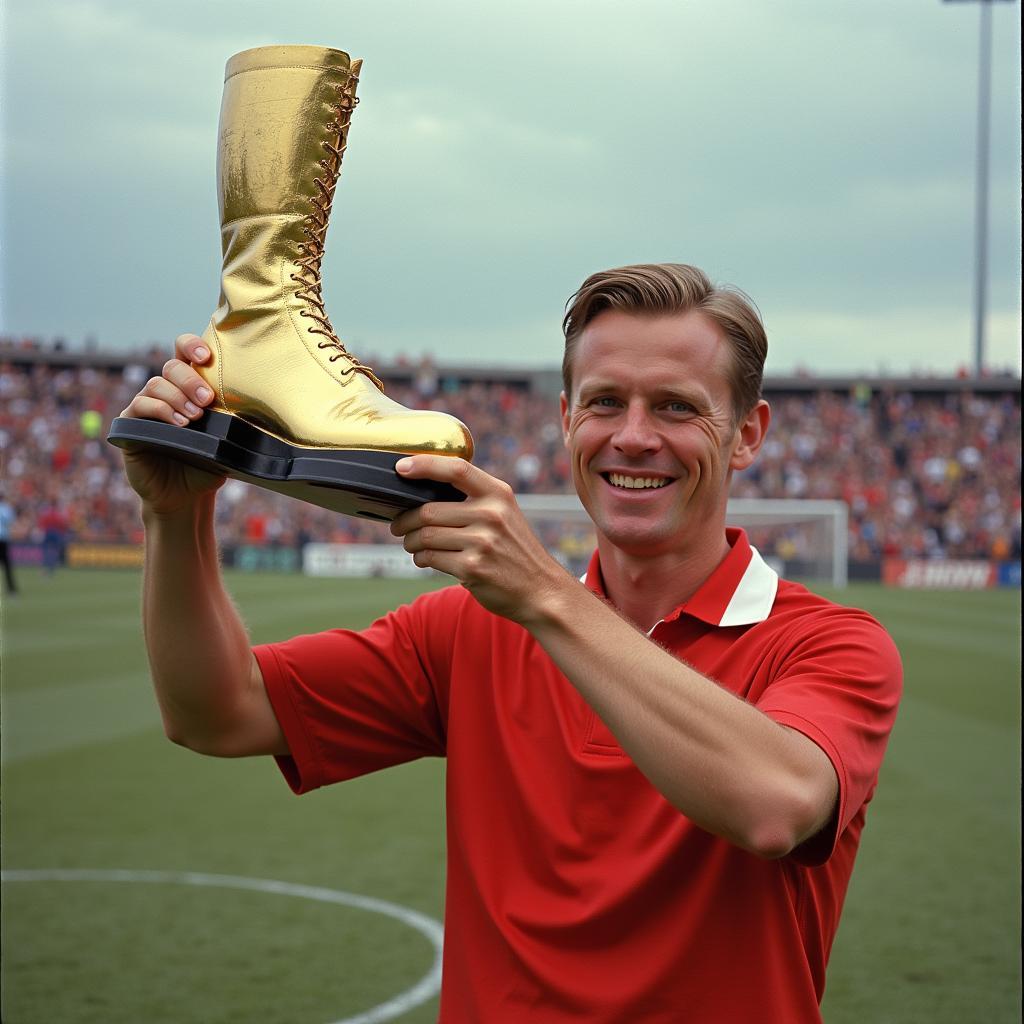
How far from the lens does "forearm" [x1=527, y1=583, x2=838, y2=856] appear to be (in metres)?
1.59

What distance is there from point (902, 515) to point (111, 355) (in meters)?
23.8

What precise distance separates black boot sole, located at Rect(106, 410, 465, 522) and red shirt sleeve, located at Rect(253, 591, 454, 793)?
23.0 inches

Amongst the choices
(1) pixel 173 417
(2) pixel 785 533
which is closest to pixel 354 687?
(1) pixel 173 417

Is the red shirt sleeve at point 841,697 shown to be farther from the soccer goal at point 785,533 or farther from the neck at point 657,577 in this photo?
the soccer goal at point 785,533

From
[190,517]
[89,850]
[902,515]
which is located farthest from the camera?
[902,515]

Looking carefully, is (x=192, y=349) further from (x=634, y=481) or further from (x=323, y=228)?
(x=634, y=481)

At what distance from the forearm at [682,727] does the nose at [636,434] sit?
416 millimetres

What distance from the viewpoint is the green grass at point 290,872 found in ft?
15.1

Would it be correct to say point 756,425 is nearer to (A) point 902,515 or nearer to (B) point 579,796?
(B) point 579,796

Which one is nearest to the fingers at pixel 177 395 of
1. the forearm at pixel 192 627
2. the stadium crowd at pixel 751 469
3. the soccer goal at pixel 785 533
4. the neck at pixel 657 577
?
the forearm at pixel 192 627

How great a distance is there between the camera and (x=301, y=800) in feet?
25.0

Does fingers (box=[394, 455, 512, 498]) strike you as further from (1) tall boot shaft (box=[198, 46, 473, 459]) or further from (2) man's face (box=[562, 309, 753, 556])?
(2) man's face (box=[562, 309, 753, 556])

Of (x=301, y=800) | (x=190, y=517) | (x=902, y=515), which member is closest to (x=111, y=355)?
(x=902, y=515)

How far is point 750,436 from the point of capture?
2309 millimetres
